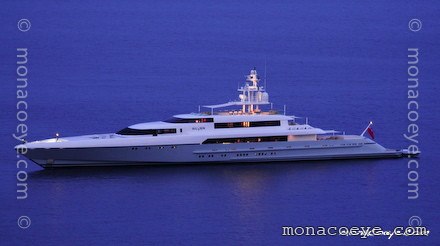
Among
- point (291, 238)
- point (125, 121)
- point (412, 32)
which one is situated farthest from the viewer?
point (412, 32)

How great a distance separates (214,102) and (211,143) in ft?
88.7

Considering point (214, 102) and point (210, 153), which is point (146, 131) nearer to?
point (210, 153)

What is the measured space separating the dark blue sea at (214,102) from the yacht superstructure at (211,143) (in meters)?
0.90

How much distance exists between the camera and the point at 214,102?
11169cm

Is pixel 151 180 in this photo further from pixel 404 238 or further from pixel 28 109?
pixel 28 109

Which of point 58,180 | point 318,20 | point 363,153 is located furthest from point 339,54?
point 58,180

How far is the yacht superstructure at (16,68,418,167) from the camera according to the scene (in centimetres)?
8325

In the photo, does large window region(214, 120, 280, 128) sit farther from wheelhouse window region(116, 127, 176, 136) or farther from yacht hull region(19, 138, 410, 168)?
wheelhouse window region(116, 127, 176, 136)

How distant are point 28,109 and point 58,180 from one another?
2575cm

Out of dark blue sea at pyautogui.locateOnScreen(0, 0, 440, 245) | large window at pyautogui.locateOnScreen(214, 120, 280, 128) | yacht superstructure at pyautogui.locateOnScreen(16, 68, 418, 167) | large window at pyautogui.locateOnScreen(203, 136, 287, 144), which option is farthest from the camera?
large window at pyautogui.locateOnScreen(214, 120, 280, 128)

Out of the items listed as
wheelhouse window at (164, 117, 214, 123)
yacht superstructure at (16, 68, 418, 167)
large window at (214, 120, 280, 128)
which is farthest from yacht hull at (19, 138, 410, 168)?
wheelhouse window at (164, 117, 214, 123)

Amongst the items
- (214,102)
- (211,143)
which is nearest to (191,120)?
(211,143)

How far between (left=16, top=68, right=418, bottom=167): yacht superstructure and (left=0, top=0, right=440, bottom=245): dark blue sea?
2.96ft

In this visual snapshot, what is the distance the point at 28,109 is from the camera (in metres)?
105
